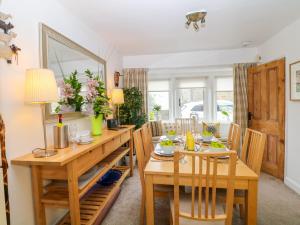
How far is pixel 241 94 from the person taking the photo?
384 cm

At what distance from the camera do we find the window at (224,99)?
199 inches

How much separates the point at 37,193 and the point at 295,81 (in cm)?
336

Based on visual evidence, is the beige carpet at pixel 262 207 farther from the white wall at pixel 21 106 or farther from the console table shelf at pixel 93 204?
the white wall at pixel 21 106

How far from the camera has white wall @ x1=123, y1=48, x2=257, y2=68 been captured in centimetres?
387

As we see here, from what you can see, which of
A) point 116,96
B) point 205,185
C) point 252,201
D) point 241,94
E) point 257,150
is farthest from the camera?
point 241,94

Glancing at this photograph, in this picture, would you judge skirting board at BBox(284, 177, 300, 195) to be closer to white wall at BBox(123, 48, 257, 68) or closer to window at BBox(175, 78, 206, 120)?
white wall at BBox(123, 48, 257, 68)

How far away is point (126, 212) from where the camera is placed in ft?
7.19

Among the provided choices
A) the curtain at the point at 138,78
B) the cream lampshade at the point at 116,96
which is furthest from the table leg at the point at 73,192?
the curtain at the point at 138,78

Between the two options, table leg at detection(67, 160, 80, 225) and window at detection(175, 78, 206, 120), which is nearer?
table leg at detection(67, 160, 80, 225)

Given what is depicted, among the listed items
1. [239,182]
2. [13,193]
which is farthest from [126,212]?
[239,182]

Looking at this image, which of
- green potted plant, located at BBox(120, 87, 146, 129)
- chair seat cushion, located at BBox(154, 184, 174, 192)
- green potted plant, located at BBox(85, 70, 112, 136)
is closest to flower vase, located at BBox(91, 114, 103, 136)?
green potted plant, located at BBox(85, 70, 112, 136)

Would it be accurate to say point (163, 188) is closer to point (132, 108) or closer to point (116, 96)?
point (116, 96)

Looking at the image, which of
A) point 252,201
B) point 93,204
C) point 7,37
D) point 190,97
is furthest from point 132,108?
point 252,201

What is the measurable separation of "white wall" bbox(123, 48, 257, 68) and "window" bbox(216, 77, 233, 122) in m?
1.21
